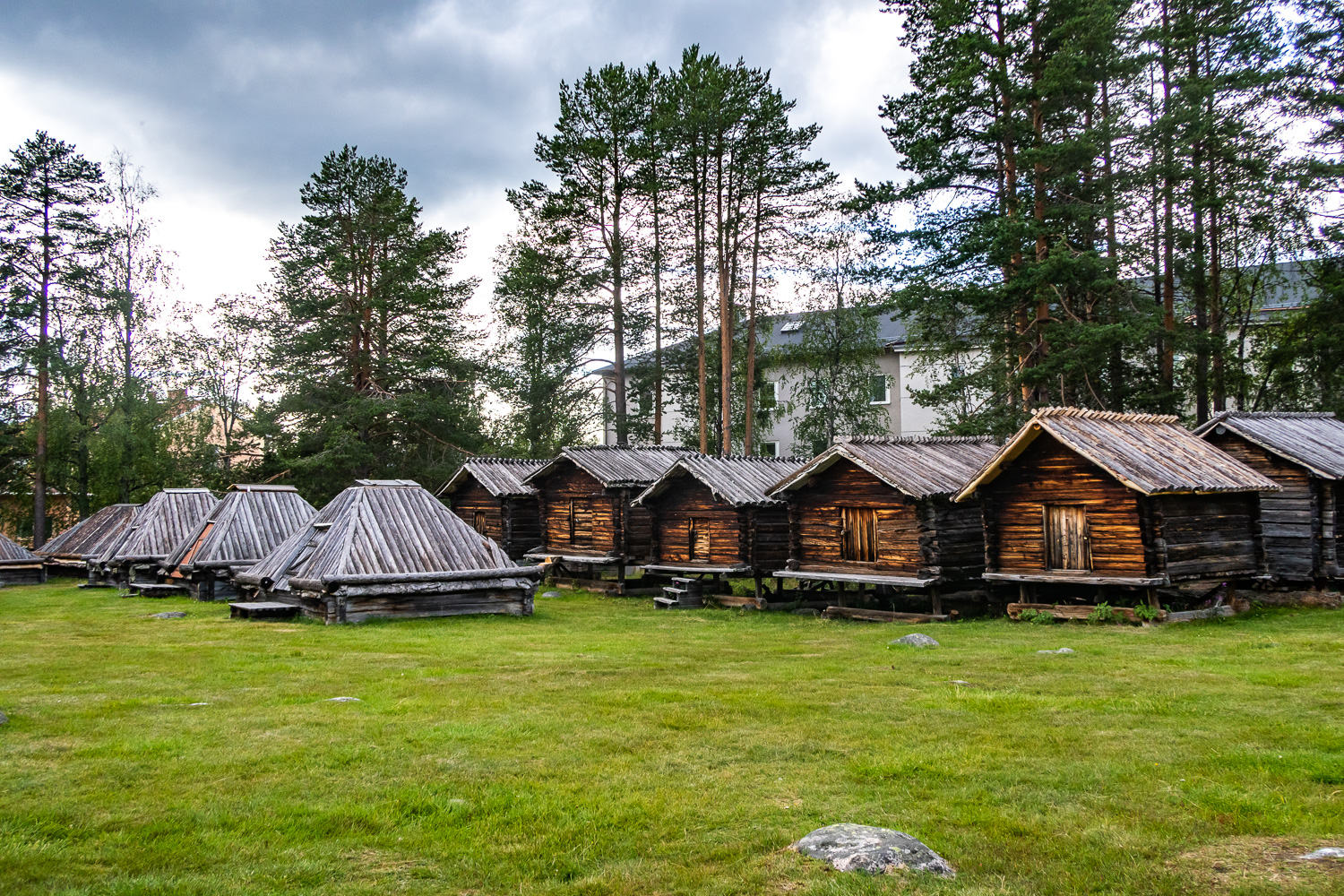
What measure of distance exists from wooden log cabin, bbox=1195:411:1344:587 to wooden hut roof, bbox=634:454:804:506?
11171 millimetres

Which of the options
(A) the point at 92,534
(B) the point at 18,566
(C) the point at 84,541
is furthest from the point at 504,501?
(B) the point at 18,566

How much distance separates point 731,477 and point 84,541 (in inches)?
946

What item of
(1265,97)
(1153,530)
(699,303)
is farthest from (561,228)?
(1153,530)

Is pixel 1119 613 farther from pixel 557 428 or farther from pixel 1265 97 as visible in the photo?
pixel 557 428

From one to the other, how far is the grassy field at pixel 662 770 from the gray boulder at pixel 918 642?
0.95 meters

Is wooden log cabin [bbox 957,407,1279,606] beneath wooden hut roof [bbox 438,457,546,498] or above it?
beneath

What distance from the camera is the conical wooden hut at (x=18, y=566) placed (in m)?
33.1

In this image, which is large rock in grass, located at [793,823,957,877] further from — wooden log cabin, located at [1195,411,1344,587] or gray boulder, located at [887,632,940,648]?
wooden log cabin, located at [1195,411,1344,587]

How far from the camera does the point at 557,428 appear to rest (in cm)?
4788

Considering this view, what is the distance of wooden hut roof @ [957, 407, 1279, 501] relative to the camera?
736 inches

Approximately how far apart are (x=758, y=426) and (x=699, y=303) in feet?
34.0

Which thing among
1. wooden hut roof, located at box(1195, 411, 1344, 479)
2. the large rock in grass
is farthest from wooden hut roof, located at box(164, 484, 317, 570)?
wooden hut roof, located at box(1195, 411, 1344, 479)

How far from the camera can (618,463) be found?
32781 mm

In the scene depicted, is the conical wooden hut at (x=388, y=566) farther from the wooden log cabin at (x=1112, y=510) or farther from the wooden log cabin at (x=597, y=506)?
the wooden log cabin at (x=1112, y=510)
